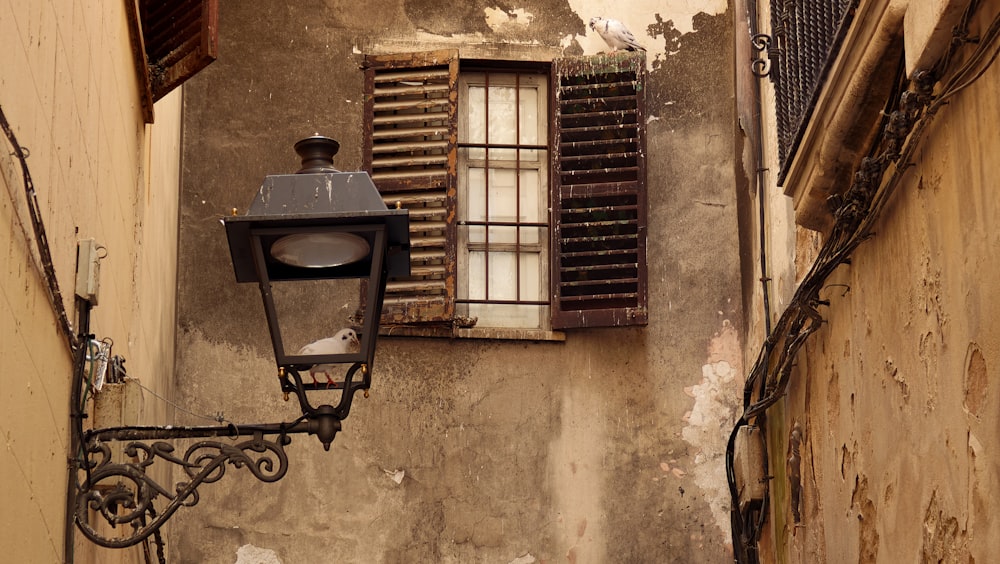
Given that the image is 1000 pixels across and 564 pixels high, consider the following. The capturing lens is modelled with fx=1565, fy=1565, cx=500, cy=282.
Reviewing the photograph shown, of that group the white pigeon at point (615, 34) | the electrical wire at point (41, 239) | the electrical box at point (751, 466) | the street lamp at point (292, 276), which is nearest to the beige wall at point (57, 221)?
the electrical wire at point (41, 239)

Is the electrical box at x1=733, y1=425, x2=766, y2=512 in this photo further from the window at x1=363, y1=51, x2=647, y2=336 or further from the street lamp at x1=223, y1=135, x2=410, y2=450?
the street lamp at x1=223, y1=135, x2=410, y2=450

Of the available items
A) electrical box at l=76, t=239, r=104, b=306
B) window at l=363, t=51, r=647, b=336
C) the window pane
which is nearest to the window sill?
window at l=363, t=51, r=647, b=336

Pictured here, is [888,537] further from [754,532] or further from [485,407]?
[485,407]

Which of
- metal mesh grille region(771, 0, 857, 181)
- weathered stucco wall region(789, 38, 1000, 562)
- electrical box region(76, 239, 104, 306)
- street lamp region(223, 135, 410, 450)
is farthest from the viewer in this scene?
metal mesh grille region(771, 0, 857, 181)

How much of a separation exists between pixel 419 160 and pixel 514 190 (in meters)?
0.62

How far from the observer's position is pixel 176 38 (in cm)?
708

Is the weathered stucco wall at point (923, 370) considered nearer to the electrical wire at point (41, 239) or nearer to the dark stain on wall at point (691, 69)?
the electrical wire at point (41, 239)

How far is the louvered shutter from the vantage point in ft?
28.4

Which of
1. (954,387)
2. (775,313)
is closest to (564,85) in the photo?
(775,313)

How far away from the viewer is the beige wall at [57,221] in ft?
11.2

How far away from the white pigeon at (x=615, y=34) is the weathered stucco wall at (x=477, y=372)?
205 mm

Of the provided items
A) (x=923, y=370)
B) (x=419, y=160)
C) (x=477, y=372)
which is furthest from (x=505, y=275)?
(x=923, y=370)

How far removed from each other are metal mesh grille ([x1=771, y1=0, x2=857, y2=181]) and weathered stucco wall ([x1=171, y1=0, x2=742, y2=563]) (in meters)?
2.40

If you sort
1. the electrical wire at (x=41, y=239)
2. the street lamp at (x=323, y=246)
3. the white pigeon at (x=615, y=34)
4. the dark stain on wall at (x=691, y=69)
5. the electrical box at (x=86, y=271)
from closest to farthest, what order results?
the electrical wire at (x=41, y=239) < the street lamp at (x=323, y=246) < the electrical box at (x=86, y=271) < the white pigeon at (x=615, y=34) < the dark stain on wall at (x=691, y=69)
